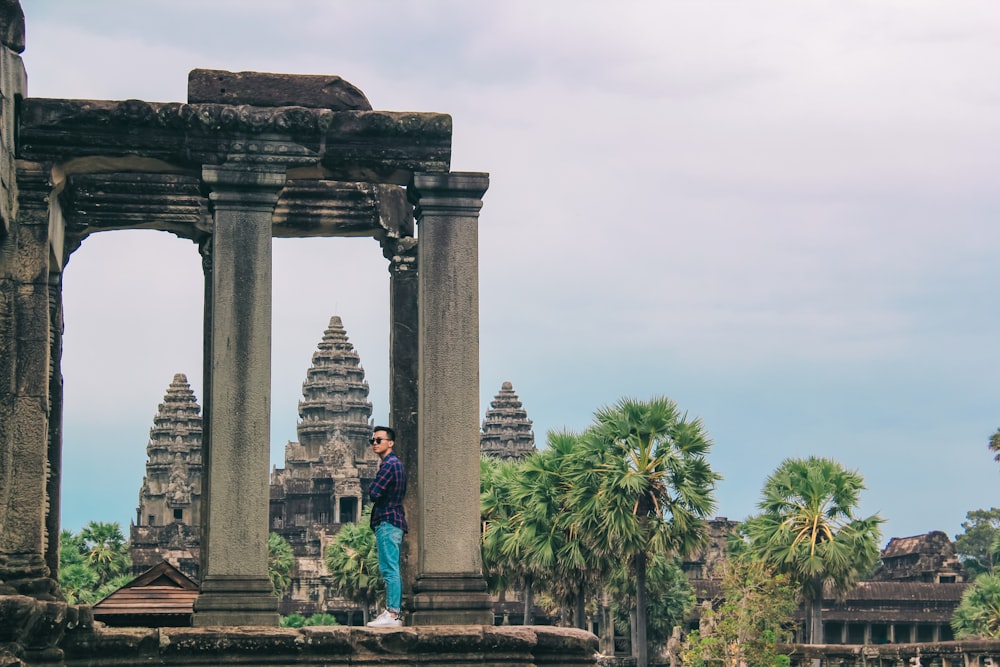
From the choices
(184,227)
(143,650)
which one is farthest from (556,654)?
(184,227)

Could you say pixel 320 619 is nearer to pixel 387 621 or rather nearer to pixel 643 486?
pixel 643 486

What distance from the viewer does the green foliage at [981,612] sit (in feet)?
181

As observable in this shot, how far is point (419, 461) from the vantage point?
15.1 metres

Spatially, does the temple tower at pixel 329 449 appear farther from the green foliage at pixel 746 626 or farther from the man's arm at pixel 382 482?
the man's arm at pixel 382 482

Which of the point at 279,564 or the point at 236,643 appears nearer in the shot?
the point at 236,643

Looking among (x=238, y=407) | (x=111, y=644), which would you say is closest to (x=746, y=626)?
(x=238, y=407)

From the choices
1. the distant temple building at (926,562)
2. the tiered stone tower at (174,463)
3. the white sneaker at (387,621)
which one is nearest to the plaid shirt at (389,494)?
the white sneaker at (387,621)

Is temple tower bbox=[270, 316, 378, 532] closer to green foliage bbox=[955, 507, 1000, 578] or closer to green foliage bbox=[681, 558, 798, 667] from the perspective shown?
green foliage bbox=[955, 507, 1000, 578]

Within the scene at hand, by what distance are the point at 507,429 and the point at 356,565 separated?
60.6m

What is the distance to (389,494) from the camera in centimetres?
1451

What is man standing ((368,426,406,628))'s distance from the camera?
14234mm

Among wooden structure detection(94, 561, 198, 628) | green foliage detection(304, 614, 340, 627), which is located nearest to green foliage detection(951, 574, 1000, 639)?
green foliage detection(304, 614, 340, 627)

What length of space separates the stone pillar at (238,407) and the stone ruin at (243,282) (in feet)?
0.04

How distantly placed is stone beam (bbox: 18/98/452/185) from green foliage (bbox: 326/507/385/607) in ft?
135
